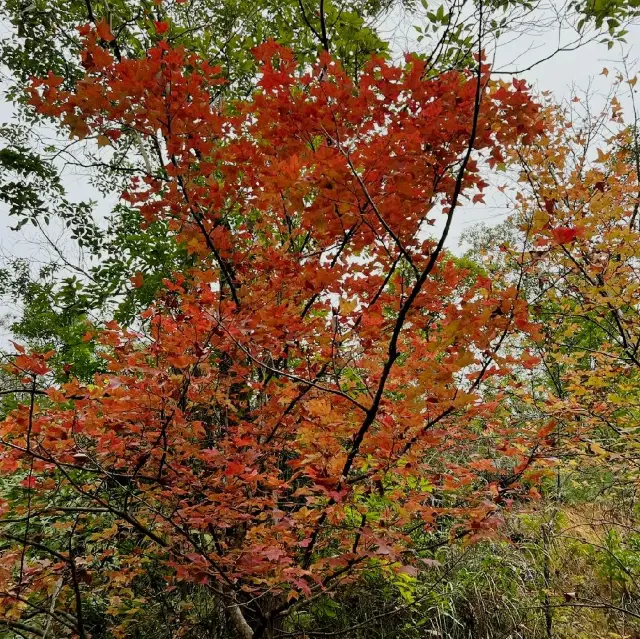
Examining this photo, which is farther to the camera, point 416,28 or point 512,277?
Result: point 512,277

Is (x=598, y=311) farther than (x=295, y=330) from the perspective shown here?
Yes

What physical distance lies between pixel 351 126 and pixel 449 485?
6.77ft

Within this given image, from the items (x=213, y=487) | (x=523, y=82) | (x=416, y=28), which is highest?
(x=416, y=28)

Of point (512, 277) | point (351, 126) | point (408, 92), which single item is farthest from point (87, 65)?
point (512, 277)

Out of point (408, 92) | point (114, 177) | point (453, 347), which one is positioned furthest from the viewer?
point (114, 177)

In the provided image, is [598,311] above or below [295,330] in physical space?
above

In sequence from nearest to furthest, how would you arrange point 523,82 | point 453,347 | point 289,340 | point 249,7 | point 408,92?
point 523,82, point 453,347, point 408,92, point 289,340, point 249,7

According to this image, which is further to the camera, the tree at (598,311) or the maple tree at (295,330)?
the tree at (598,311)

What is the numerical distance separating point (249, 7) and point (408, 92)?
2833mm

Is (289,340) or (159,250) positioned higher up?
(159,250)

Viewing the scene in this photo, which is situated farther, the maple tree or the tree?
the tree

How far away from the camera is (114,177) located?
5.68m

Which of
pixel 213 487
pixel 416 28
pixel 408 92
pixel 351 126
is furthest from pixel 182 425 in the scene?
pixel 416 28

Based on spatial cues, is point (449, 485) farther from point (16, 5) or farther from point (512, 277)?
point (512, 277)
